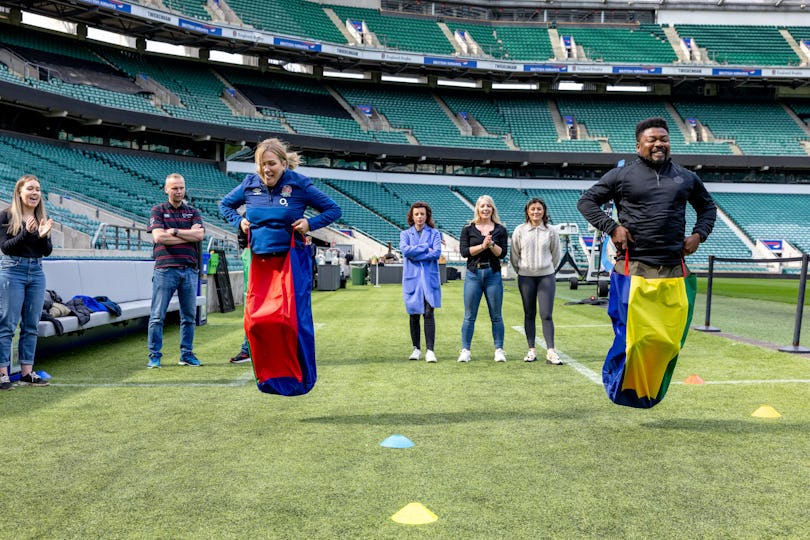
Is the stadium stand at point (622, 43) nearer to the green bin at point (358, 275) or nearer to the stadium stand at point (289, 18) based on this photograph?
the stadium stand at point (289, 18)

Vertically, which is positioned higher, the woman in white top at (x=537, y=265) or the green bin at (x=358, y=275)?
the woman in white top at (x=537, y=265)

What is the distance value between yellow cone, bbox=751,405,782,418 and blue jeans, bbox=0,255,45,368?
6178mm

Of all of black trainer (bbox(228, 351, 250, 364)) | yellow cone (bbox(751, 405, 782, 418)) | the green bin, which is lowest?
the green bin

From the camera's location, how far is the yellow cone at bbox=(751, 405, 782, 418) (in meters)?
5.32

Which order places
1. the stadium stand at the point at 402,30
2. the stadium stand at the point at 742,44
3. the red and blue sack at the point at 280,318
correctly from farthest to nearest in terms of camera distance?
the stadium stand at the point at 742,44 → the stadium stand at the point at 402,30 → the red and blue sack at the point at 280,318

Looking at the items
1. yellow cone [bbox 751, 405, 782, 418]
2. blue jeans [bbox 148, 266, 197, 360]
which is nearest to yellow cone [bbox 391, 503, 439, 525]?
yellow cone [bbox 751, 405, 782, 418]

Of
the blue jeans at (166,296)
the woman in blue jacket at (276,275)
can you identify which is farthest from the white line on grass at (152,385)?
the woman in blue jacket at (276,275)

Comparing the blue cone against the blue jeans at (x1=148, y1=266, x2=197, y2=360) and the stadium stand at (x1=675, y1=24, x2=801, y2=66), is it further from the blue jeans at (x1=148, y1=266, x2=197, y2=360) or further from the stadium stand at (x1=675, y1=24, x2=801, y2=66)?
the stadium stand at (x1=675, y1=24, x2=801, y2=66)

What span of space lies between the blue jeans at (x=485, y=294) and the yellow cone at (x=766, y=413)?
320cm

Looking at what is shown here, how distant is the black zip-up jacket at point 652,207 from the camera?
15.6 feet

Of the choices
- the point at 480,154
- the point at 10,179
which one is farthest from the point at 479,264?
the point at 480,154

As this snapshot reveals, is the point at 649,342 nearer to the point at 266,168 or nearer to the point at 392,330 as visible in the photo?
the point at 266,168

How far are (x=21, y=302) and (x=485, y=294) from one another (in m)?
4.70

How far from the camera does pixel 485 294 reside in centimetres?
818
